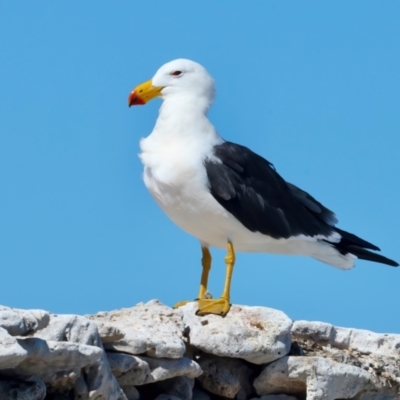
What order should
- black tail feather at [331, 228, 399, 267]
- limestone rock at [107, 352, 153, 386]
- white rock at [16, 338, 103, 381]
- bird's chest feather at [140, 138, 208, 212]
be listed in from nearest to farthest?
1. white rock at [16, 338, 103, 381]
2. limestone rock at [107, 352, 153, 386]
3. bird's chest feather at [140, 138, 208, 212]
4. black tail feather at [331, 228, 399, 267]

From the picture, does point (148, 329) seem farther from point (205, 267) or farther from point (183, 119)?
point (183, 119)

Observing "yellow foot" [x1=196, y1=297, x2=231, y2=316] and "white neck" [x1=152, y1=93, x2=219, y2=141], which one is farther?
"white neck" [x1=152, y1=93, x2=219, y2=141]

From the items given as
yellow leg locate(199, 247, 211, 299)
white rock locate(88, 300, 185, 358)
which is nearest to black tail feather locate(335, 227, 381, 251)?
yellow leg locate(199, 247, 211, 299)

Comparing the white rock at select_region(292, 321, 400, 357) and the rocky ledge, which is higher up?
the white rock at select_region(292, 321, 400, 357)

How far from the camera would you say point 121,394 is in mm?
6852

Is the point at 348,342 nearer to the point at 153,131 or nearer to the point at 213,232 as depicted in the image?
the point at 213,232

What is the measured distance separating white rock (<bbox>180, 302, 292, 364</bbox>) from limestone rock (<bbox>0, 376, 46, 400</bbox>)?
1.92 meters

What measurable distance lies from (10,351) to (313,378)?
121 inches

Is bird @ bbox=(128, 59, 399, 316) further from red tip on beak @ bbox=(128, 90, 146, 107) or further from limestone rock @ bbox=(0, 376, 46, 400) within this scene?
limestone rock @ bbox=(0, 376, 46, 400)

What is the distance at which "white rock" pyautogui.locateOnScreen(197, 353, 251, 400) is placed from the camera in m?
8.02

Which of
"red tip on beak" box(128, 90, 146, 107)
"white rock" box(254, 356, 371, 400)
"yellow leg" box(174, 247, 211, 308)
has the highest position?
"red tip on beak" box(128, 90, 146, 107)

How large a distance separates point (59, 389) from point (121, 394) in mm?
416

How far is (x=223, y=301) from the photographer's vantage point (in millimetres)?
8820

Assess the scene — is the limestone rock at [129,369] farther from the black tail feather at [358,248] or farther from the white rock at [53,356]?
the black tail feather at [358,248]
